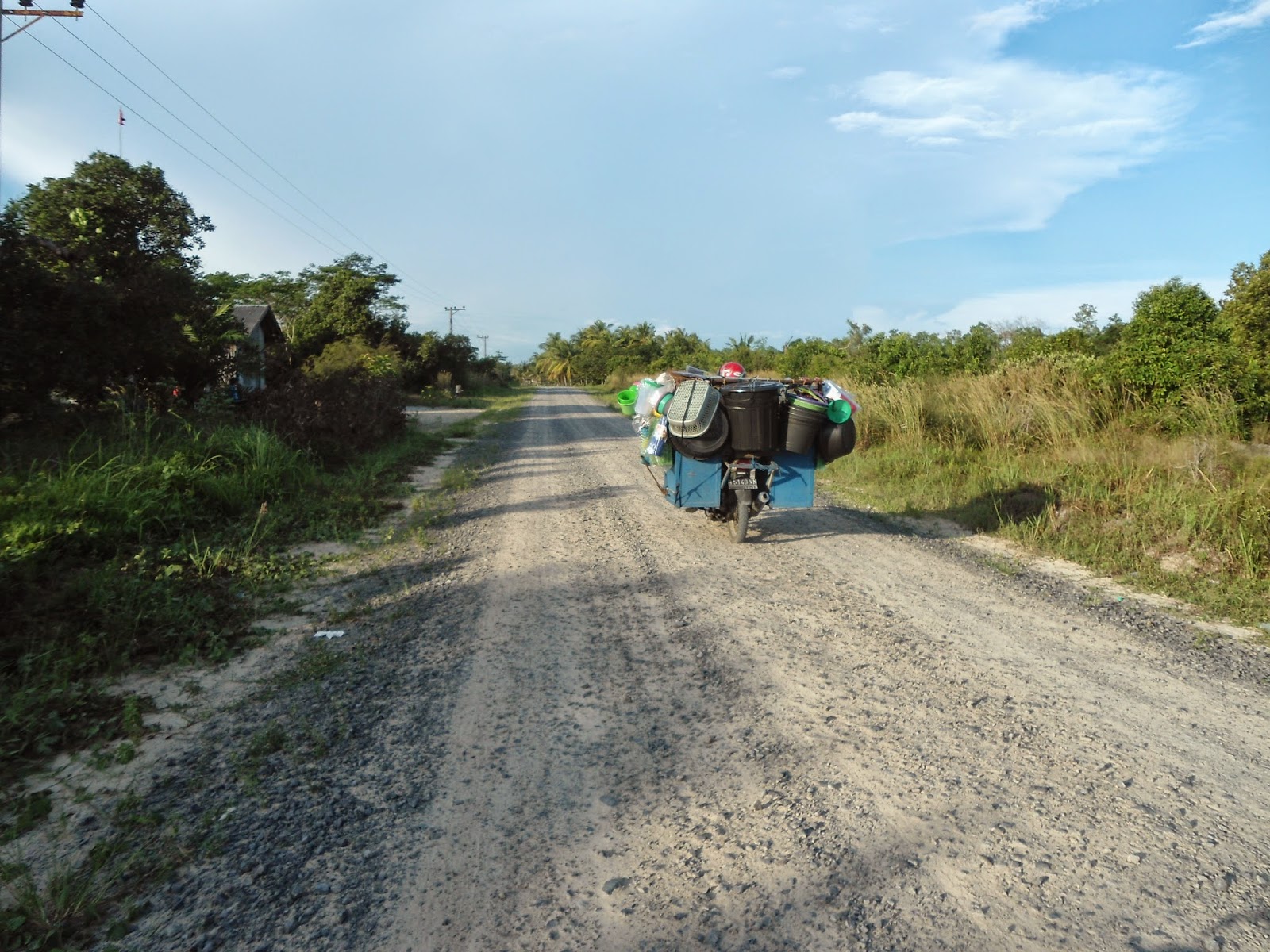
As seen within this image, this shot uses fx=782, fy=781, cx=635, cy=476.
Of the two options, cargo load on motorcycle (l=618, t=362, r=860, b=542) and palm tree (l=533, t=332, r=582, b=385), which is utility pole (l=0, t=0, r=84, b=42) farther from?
palm tree (l=533, t=332, r=582, b=385)

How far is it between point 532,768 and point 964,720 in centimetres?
216

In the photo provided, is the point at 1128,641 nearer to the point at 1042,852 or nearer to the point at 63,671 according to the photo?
the point at 1042,852

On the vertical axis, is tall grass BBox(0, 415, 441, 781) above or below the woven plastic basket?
below

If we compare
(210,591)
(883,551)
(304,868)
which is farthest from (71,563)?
(883,551)

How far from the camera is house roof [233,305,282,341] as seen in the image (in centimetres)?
2777

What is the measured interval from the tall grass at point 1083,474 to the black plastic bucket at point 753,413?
286 centimetres

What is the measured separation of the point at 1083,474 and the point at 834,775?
7.38m

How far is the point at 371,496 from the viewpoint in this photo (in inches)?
396

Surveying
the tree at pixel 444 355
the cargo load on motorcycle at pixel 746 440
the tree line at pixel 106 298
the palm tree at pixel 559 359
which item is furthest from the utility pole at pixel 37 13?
the palm tree at pixel 559 359

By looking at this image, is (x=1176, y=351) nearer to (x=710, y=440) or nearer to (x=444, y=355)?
(x=710, y=440)

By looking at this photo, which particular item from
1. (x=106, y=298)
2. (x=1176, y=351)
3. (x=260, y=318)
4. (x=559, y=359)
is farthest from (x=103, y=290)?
(x=559, y=359)

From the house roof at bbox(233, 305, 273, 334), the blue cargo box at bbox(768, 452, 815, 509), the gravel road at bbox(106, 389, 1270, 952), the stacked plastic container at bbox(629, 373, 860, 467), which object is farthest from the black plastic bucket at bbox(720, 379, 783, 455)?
the house roof at bbox(233, 305, 273, 334)

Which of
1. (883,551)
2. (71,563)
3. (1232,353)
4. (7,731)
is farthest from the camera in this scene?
(1232,353)

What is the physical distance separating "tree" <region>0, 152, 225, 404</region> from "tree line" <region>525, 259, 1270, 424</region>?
12.8m
